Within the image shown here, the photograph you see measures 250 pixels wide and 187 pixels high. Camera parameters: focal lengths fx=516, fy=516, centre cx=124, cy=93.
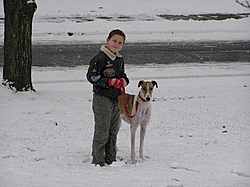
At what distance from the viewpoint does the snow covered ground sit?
5.56m

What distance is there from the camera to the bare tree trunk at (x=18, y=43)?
930 centimetres

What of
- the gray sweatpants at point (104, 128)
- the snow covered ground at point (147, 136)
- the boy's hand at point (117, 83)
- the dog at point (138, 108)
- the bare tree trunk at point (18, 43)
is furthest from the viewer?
the bare tree trunk at point (18, 43)

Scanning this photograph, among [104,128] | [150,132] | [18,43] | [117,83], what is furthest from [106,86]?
[18,43]

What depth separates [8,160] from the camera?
20.2 ft

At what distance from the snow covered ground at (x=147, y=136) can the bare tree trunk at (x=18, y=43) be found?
0.27m

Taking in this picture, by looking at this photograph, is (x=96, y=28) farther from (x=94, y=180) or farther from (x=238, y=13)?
(x=94, y=180)

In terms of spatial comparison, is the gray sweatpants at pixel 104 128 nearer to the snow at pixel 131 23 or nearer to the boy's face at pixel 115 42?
the boy's face at pixel 115 42

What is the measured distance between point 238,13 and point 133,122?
1647 centimetres

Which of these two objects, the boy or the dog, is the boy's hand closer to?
the boy

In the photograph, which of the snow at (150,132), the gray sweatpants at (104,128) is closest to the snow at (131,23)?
the snow at (150,132)

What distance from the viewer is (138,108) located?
623 centimetres

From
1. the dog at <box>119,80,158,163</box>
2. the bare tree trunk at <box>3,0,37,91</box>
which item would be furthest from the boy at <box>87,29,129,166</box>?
the bare tree trunk at <box>3,0,37,91</box>

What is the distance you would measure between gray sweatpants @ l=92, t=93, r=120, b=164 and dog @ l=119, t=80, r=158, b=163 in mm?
251

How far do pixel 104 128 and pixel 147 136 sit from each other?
1.61 meters
